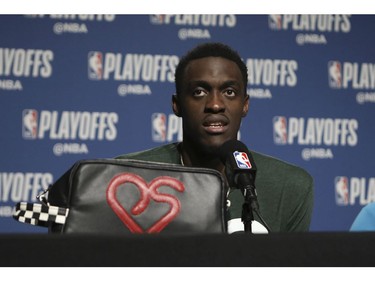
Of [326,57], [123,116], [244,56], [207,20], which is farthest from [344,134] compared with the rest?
[123,116]

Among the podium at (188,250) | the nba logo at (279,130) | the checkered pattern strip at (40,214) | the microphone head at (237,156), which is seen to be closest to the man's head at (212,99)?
the microphone head at (237,156)

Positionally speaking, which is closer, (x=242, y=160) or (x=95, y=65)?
(x=242, y=160)

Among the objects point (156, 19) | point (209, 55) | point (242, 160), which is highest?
point (156, 19)

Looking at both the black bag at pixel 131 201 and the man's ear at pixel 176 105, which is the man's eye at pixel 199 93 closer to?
the man's ear at pixel 176 105

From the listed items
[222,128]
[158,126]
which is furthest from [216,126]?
[158,126]

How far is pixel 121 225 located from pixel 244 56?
2213mm

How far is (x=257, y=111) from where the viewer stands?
3.12 m

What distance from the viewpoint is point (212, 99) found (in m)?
1.70

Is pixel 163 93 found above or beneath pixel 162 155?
above

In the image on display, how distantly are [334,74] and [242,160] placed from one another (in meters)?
2.20

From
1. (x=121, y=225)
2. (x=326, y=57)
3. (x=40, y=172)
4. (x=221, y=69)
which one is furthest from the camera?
(x=326, y=57)

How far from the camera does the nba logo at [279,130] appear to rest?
123 inches

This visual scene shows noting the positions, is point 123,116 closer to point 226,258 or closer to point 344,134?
point 344,134

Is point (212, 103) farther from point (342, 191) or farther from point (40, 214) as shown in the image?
point (342, 191)
